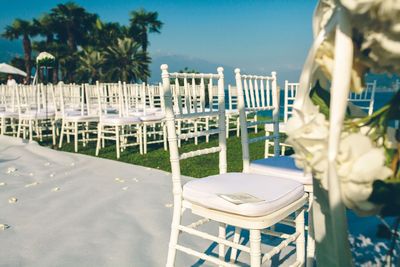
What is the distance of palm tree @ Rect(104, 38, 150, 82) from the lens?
28.9 m

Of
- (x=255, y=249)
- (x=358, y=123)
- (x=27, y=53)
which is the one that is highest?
(x=27, y=53)

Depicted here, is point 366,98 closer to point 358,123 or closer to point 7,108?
point 358,123

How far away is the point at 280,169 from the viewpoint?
6.17ft

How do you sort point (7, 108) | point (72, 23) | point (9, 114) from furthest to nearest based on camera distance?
point (72, 23) < point (7, 108) < point (9, 114)

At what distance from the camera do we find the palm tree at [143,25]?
30547 millimetres

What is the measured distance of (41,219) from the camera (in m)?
2.77

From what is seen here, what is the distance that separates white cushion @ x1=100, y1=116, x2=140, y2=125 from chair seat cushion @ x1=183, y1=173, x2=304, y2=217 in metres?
3.72

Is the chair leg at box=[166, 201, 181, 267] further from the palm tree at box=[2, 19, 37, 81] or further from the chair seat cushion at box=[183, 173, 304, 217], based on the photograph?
the palm tree at box=[2, 19, 37, 81]

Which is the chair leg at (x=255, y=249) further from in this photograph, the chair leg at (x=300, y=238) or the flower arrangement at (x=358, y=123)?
the flower arrangement at (x=358, y=123)

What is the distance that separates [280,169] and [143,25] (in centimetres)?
3120

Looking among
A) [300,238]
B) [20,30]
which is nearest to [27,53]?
[20,30]

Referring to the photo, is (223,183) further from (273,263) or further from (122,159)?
(122,159)

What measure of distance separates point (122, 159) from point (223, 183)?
402cm

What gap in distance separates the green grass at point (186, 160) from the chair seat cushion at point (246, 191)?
2657 millimetres
